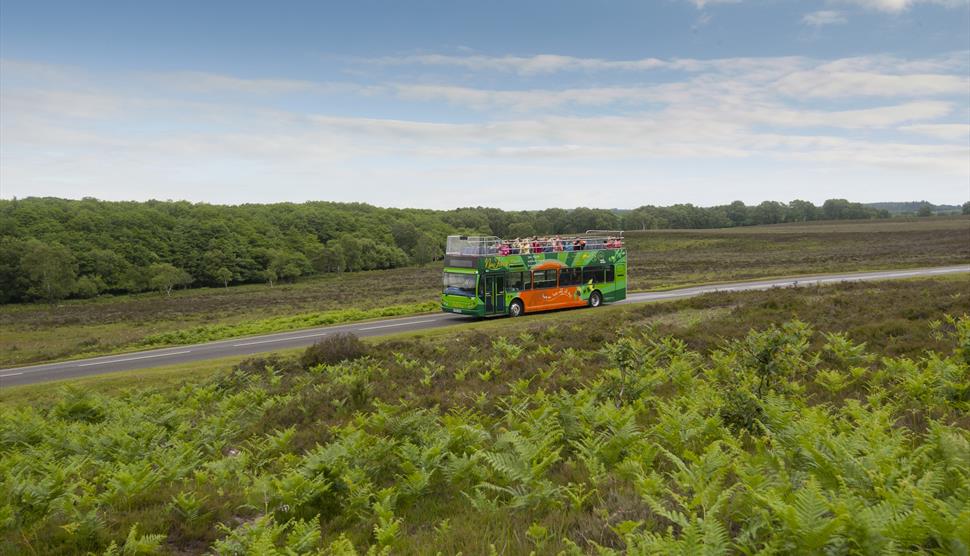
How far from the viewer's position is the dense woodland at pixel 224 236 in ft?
297

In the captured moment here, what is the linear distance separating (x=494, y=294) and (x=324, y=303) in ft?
118

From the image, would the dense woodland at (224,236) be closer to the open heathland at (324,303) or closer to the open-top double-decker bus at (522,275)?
the open heathland at (324,303)

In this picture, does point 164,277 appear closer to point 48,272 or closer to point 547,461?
point 48,272

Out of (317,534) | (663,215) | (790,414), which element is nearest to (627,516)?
(317,534)

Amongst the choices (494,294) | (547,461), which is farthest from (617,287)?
(547,461)

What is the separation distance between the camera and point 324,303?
60.5 meters

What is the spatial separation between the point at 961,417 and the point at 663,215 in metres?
190

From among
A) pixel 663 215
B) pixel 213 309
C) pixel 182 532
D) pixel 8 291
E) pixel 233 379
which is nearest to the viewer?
pixel 182 532

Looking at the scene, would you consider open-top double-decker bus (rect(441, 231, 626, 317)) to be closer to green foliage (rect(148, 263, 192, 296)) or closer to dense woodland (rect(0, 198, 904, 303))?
dense woodland (rect(0, 198, 904, 303))

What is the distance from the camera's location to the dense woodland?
90.6 m

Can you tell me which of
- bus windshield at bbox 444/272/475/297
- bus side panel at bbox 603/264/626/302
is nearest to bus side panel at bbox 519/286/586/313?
bus side panel at bbox 603/264/626/302

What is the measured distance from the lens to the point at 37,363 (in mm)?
28453

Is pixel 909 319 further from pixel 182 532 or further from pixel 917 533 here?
pixel 182 532

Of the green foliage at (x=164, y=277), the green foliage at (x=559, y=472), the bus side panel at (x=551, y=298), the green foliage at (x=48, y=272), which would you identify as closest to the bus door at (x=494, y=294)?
the bus side panel at (x=551, y=298)
